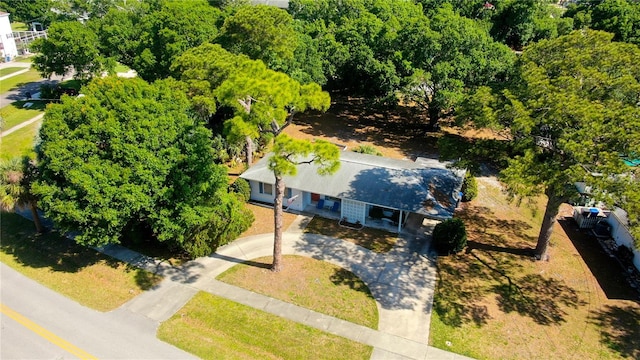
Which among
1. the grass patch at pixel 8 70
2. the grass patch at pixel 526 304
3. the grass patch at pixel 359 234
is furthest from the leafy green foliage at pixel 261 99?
the grass patch at pixel 8 70

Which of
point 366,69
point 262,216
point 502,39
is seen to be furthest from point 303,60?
point 502,39

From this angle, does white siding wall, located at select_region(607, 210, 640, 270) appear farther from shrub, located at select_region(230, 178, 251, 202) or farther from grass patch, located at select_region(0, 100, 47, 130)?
grass patch, located at select_region(0, 100, 47, 130)

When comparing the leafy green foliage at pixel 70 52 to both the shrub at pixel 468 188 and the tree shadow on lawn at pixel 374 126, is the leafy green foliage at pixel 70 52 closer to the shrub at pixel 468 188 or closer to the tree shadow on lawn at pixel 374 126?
the tree shadow on lawn at pixel 374 126

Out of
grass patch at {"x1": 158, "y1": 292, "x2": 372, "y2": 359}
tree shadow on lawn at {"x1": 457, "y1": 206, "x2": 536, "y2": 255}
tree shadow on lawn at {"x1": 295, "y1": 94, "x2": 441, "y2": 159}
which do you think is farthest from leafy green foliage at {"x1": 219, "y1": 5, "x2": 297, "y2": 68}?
grass patch at {"x1": 158, "y1": 292, "x2": 372, "y2": 359}

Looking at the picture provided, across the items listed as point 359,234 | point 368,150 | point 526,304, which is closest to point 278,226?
point 359,234

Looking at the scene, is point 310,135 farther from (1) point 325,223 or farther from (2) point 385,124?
(1) point 325,223

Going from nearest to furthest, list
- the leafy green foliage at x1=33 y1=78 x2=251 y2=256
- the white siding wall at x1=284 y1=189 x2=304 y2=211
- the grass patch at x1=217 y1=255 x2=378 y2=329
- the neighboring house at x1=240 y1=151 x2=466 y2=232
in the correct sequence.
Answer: the leafy green foliage at x1=33 y1=78 x2=251 y2=256, the grass patch at x1=217 y1=255 x2=378 y2=329, the neighboring house at x1=240 y1=151 x2=466 y2=232, the white siding wall at x1=284 y1=189 x2=304 y2=211
